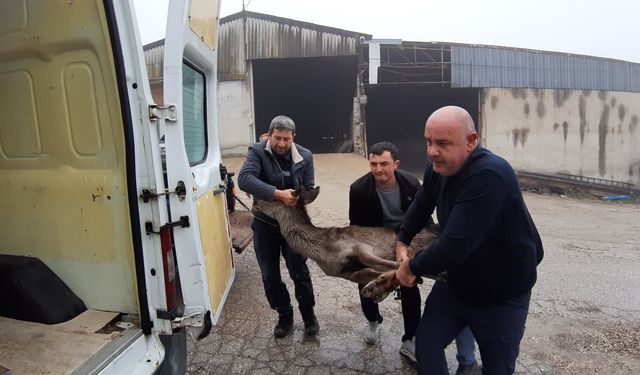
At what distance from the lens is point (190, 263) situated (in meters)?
2.23

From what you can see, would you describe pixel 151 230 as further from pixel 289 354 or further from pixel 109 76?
pixel 289 354

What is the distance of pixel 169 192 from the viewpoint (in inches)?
84.0

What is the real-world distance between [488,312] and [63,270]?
2.39 m

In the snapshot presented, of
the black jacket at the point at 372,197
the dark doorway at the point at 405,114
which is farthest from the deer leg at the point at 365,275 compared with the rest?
the dark doorway at the point at 405,114

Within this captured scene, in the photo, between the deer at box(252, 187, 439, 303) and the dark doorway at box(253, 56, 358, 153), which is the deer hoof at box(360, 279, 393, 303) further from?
the dark doorway at box(253, 56, 358, 153)

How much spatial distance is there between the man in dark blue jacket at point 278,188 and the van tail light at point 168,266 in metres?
1.26

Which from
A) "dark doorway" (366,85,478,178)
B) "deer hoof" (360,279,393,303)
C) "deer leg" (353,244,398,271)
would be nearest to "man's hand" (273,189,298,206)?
"deer leg" (353,244,398,271)

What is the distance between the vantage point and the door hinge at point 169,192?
6.81 ft

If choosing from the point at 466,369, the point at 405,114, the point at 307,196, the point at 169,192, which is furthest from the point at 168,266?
the point at 405,114

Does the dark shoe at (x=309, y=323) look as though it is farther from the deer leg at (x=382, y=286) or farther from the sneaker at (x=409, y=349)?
the deer leg at (x=382, y=286)

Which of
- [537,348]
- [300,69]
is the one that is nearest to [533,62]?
[300,69]

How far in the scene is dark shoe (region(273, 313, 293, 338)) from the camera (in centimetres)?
386

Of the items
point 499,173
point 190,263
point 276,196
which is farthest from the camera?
point 276,196

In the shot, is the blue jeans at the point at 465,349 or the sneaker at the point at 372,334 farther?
the sneaker at the point at 372,334
